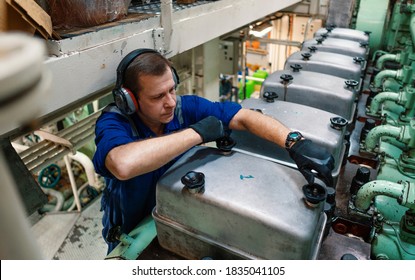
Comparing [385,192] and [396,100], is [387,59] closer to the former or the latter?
[396,100]

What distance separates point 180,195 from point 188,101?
0.73 metres

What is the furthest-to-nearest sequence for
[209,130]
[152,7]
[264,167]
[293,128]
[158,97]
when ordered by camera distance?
[152,7] < [293,128] < [158,97] < [209,130] < [264,167]

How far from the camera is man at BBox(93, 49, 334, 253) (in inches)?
48.6

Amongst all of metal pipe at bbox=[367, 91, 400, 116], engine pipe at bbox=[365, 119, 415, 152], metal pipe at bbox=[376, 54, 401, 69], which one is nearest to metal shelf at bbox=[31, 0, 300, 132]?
engine pipe at bbox=[365, 119, 415, 152]

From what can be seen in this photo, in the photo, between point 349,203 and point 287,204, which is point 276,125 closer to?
point 287,204

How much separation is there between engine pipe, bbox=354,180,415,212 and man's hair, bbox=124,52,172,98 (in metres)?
1.14

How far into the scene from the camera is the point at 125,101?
4.56ft

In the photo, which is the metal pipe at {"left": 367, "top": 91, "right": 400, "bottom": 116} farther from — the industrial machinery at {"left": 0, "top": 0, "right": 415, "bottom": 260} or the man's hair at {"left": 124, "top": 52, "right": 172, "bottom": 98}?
the man's hair at {"left": 124, "top": 52, "right": 172, "bottom": 98}

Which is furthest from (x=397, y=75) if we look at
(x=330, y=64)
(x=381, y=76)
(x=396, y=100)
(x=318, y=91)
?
(x=318, y=91)

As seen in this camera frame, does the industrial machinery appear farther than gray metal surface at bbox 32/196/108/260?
No

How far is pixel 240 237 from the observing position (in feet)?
3.46

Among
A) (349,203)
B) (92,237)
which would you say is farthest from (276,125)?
(92,237)

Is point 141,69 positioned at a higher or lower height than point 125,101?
higher

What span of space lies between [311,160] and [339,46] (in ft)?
7.03
